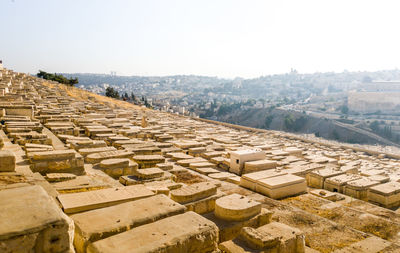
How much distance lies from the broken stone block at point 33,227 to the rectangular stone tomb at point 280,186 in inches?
166

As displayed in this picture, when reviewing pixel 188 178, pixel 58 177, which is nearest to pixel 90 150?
pixel 58 177

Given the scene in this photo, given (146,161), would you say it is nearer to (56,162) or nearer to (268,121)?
(56,162)

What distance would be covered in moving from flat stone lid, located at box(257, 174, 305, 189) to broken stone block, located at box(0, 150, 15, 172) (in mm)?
4182

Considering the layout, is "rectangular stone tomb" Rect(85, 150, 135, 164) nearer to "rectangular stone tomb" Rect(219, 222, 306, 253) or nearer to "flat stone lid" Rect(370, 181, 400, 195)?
"rectangular stone tomb" Rect(219, 222, 306, 253)

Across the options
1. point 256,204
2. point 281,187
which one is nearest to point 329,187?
point 281,187

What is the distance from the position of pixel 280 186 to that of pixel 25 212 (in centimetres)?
465

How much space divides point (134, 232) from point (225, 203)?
162 centimetres

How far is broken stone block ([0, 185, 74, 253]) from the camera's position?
174 centimetres

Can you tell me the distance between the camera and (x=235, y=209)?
3.62 metres

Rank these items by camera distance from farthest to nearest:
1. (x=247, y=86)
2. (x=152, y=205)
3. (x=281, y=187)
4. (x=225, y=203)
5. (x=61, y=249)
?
(x=247, y=86), (x=281, y=187), (x=225, y=203), (x=152, y=205), (x=61, y=249)

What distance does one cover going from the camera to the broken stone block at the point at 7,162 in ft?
11.8

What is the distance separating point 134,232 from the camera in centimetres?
241

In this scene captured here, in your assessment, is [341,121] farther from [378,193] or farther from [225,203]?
[225,203]

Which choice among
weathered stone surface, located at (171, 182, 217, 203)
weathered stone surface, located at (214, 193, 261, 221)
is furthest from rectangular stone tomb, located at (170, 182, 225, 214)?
weathered stone surface, located at (214, 193, 261, 221)
